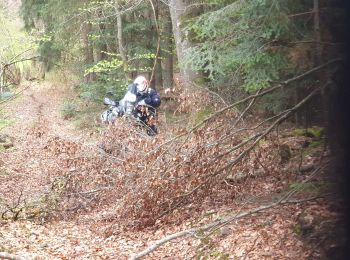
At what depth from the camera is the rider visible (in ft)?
30.6

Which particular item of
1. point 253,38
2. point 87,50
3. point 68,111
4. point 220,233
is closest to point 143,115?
point 253,38

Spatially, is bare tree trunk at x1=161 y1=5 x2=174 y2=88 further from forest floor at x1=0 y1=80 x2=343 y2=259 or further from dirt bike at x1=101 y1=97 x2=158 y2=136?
forest floor at x1=0 y1=80 x2=343 y2=259

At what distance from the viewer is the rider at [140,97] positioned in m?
9.33

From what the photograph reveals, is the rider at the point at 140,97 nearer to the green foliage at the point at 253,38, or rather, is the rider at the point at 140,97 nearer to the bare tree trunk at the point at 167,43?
the green foliage at the point at 253,38

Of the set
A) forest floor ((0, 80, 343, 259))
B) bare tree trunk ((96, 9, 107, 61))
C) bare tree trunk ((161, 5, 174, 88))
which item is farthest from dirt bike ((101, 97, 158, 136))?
bare tree trunk ((96, 9, 107, 61))

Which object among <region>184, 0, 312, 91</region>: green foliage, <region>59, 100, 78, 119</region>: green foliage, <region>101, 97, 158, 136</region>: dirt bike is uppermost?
<region>184, 0, 312, 91</region>: green foliage

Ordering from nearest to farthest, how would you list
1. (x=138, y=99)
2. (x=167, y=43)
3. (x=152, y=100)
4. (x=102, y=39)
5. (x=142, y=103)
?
(x=142, y=103)
(x=152, y=100)
(x=138, y=99)
(x=167, y=43)
(x=102, y=39)

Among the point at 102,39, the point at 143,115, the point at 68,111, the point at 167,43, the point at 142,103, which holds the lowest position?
the point at 68,111

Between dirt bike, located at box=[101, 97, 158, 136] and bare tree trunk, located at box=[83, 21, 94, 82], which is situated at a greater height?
bare tree trunk, located at box=[83, 21, 94, 82]

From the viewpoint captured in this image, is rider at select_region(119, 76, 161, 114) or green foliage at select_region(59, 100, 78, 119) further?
green foliage at select_region(59, 100, 78, 119)

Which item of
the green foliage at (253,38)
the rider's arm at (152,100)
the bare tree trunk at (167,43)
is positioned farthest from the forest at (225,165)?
the bare tree trunk at (167,43)

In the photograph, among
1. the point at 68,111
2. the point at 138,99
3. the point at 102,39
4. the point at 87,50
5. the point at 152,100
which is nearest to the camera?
the point at 152,100

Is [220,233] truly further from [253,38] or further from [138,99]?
[138,99]

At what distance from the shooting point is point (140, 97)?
373 inches
